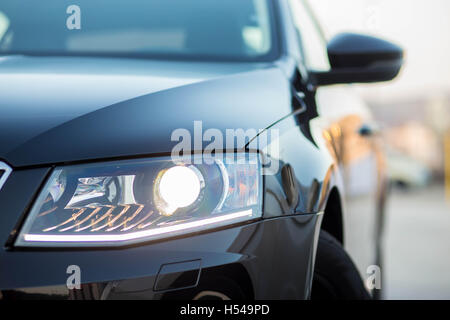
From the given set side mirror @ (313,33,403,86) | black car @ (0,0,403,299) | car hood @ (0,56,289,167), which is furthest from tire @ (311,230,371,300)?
side mirror @ (313,33,403,86)

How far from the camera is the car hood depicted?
Result: 1233mm

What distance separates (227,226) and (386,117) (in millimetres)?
41249

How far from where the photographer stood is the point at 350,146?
2520 mm

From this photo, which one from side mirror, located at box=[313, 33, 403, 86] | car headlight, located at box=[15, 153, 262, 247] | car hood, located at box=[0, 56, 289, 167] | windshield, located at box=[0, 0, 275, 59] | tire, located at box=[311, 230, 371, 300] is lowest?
tire, located at box=[311, 230, 371, 300]

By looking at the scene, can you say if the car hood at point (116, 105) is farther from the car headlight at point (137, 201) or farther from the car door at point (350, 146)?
the car door at point (350, 146)

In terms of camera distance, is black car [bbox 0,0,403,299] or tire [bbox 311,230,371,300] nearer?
black car [bbox 0,0,403,299]

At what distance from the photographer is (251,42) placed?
2.17m

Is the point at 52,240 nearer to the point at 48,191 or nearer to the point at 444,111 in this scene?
the point at 48,191

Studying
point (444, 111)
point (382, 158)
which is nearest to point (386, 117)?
point (444, 111)

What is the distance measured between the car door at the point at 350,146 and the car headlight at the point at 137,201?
53 centimetres

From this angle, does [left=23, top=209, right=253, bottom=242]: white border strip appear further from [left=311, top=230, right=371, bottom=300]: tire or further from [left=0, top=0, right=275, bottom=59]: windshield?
[left=0, top=0, right=275, bottom=59]: windshield

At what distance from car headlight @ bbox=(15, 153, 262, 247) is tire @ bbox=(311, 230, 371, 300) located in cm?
42

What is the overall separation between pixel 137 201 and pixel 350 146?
1.47 metres

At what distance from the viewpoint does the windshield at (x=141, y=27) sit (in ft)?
7.04
